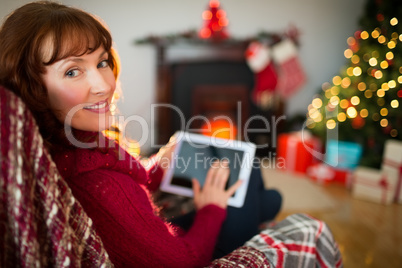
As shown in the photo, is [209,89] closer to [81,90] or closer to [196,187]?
[196,187]

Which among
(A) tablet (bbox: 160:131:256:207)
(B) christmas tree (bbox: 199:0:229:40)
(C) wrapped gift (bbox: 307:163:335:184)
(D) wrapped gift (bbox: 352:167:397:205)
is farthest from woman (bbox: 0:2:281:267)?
(B) christmas tree (bbox: 199:0:229:40)

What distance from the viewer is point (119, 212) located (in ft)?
2.16

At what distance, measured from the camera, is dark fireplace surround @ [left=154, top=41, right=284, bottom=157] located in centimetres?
283

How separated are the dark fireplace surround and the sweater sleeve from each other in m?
2.25

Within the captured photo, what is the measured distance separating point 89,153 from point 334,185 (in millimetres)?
2189

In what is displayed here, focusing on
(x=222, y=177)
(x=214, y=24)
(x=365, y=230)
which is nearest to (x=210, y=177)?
(x=222, y=177)

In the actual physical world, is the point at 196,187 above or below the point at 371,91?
below

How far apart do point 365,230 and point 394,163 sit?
1.88 ft

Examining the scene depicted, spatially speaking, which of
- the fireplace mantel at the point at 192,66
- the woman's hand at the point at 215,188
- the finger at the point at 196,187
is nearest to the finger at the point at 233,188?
the woman's hand at the point at 215,188

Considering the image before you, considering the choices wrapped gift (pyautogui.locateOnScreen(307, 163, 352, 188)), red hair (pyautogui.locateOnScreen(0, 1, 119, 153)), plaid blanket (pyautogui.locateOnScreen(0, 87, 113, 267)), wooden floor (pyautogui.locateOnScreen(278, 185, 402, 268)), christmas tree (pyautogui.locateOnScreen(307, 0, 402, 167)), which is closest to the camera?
plaid blanket (pyautogui.locateOnScreen(0, 87, 113, 267))

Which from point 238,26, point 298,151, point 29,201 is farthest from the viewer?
point 238,26

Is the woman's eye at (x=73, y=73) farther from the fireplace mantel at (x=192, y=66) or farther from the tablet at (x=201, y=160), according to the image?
the fireplace mantel at (x=192, y=66)

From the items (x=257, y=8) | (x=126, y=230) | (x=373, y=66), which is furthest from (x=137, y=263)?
(x=257, y=8)

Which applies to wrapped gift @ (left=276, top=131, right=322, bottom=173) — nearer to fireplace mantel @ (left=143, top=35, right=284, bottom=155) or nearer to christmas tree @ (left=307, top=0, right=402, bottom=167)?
christmas tree @ (left=307, top=0, right=402, bottom=167)
